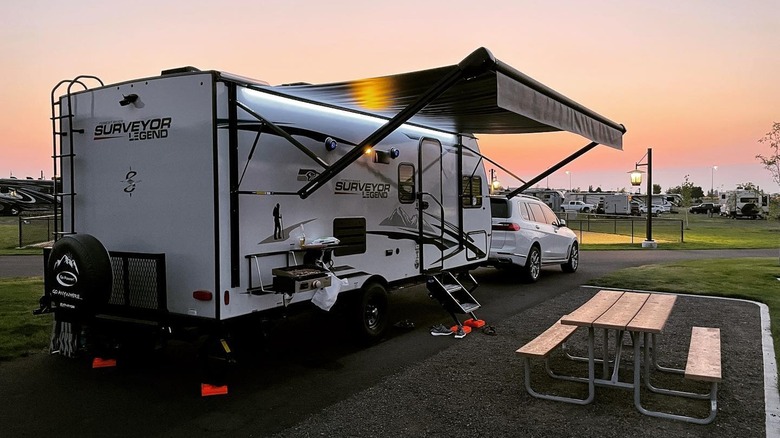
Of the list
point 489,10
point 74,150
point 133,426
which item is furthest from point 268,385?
point 489,10

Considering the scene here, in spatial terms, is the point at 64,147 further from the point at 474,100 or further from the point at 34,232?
the point at 34,232

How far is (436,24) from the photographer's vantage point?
10609mm

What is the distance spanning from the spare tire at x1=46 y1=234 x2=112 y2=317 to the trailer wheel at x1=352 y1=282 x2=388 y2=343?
2.60 m

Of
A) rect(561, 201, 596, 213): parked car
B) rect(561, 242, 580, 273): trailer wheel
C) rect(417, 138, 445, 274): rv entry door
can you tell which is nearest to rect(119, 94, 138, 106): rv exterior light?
rect(417, 138, 445, 274): rv entry door

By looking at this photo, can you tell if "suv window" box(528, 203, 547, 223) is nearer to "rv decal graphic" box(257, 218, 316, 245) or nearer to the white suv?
the white suv

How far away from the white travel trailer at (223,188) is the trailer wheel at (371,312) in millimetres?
27

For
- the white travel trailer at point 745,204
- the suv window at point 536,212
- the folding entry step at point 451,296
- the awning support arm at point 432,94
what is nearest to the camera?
the awning support arm at point 432,94

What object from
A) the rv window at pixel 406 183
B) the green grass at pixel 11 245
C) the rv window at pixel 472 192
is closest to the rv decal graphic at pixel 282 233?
the rv window at pixel 406 183

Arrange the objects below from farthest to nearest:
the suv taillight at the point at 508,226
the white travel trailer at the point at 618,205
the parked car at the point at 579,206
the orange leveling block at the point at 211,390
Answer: the parked car at the point at 579,206 → the white travel trailer at the point at 618,205 → the suv taillight at the point at 508,226 → the orange leveling block at the point at 211,390

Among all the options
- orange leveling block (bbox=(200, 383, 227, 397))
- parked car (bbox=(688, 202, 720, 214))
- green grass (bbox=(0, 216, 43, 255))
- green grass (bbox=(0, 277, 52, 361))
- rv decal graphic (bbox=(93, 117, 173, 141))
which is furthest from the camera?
parked car (bbox=(688, 202, 720, 214))

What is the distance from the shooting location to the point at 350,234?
20.5ft

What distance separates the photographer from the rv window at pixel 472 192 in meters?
8.67

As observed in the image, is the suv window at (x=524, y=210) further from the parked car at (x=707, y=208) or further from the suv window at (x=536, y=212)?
the parked car at (x=707, y=208)

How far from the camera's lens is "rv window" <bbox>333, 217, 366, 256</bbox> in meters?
6.06
